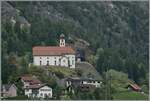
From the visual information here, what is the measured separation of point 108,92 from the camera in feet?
71.1

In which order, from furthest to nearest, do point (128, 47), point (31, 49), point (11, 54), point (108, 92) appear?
point (128, 47)
point (31, 49)
point (11, 54)
point (108, 92)

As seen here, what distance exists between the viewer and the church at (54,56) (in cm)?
2606

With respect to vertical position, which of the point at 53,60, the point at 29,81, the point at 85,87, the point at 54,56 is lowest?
the point at 85,87

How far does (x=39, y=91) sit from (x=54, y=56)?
18.4 ft

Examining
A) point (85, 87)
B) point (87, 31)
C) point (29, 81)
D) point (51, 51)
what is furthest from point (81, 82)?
point (87, 31)

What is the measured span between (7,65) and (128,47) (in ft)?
53.6

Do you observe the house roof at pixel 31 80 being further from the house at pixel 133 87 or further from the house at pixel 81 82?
the house at pixel 133 87

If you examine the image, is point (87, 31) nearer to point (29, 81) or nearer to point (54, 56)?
point (54, 56)

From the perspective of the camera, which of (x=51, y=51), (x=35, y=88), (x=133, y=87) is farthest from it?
(x=51, y=51)

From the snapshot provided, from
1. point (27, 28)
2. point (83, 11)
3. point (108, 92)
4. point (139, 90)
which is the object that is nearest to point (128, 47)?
point (83, 11)

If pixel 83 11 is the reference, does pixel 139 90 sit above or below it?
below

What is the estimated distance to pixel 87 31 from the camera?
3984 centimetres

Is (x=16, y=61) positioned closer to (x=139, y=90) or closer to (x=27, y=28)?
(x=139, y=90)

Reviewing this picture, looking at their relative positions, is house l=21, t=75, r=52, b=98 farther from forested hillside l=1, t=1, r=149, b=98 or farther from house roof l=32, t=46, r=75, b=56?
house roof l=32, t=46, r=75, b=56
